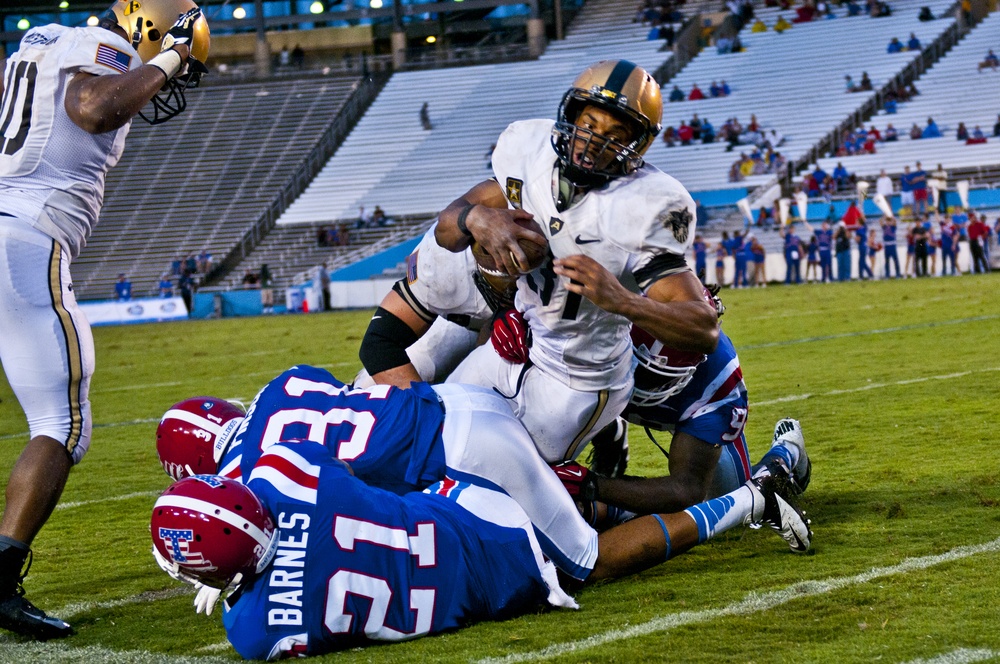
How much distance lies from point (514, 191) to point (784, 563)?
1398 millimetres

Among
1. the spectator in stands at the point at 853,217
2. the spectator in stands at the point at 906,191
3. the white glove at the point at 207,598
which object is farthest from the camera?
the spectator in stands at the point at 906,191

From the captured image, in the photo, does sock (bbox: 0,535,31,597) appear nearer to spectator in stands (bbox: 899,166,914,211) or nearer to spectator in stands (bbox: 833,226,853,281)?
spectator in stands (bbox: 833,226,853,281)

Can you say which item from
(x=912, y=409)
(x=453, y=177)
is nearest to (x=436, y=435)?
(x=912, y=409)


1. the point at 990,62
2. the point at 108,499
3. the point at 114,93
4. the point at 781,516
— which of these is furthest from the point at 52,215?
the point at 990,62

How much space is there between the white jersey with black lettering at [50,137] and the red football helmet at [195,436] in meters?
0.63

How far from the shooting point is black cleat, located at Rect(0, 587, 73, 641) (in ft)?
11.0

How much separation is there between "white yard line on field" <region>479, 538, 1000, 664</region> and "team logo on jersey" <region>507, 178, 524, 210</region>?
4.46 feet

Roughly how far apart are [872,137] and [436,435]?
82.0ft

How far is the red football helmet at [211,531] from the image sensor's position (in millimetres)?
2951

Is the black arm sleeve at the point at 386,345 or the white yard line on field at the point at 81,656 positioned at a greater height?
the black arm sleeve at the point at 386,345

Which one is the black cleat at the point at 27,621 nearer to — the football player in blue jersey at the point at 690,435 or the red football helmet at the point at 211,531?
the red football helmet at the point at 211,531

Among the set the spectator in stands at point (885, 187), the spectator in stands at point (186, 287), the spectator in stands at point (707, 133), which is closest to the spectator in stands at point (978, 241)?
the spectator in stands at point (885, 187)

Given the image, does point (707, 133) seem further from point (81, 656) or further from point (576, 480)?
point (81, 656)

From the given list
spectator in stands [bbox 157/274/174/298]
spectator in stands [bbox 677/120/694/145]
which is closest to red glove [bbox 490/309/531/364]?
spectator in stands [bbox 157/274/174/298]
